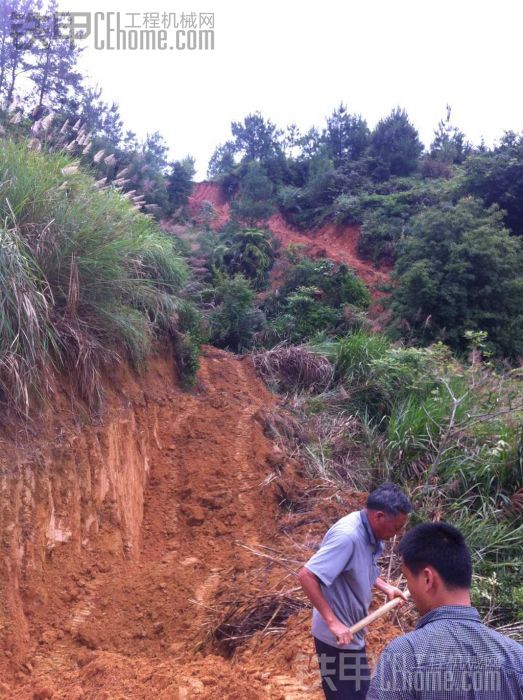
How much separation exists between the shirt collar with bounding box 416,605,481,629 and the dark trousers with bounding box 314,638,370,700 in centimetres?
114

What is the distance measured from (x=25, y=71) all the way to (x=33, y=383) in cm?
1274

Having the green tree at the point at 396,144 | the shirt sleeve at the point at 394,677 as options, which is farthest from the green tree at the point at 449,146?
the shirt sleeve at the point at 394,677

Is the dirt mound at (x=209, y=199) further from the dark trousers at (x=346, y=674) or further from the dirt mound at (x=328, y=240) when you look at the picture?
the dark trousers at (x=346, y=674)

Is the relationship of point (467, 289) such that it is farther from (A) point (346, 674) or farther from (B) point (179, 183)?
(B) point (179, 183)

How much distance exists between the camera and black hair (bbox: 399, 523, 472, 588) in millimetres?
1860

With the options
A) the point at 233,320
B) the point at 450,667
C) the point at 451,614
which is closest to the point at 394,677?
the point at 450,667

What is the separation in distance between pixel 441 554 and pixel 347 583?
1.06 m

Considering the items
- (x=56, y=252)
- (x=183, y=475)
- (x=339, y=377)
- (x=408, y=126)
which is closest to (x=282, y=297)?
(x=339, y=377)

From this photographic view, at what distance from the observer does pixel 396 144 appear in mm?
29094

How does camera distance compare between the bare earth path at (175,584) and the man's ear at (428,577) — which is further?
the bare earth path at (175,584)

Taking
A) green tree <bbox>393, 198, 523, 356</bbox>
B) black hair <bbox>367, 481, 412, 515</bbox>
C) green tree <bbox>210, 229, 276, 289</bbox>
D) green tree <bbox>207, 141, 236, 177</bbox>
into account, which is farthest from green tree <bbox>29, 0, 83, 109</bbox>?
green tree <bbox>207, 141, 236, 177</bbox>

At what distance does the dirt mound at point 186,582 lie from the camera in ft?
11.5

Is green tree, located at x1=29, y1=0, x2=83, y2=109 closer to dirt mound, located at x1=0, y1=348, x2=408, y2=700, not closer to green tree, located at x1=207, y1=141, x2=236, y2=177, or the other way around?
dirt mound, located at x1=0, y1=348, x2=408, y2=700

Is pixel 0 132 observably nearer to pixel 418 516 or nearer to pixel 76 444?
pixel 76 444
